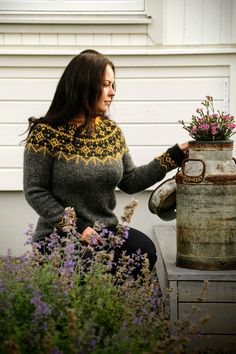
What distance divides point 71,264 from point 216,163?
1.11 metres

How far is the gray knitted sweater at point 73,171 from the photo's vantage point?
367cm

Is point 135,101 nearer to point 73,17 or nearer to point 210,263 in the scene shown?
point 73,17

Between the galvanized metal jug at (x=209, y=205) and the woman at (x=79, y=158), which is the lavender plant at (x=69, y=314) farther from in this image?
the woman at (x=79, y=158)

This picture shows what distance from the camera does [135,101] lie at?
523 centimetres

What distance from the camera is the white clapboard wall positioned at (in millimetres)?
5188

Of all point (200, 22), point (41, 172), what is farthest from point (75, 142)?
point (200, 22)

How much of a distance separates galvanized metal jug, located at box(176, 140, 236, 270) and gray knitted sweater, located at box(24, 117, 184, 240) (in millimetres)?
359

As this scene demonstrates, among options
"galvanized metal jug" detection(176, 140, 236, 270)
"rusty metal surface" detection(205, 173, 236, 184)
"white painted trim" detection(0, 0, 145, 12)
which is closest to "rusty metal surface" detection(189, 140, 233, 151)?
"galvanized metal jug" detection(176, 140, 236, 270)

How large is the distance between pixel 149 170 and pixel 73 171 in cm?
45

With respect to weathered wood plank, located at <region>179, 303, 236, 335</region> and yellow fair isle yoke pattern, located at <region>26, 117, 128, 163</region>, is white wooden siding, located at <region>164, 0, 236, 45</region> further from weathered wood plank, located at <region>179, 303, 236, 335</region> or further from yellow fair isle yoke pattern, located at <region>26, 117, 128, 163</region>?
weathered wood plank, located at <region>179, 303, 236, 335</region>

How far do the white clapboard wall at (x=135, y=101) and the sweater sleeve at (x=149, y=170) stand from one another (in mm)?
1155

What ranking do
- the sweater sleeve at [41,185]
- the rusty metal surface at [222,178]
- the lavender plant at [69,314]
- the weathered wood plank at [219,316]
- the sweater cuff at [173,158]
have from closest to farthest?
the lavender plant at [69,314] < the weathered wood plank at [219,316] < the rusty metal surface at [222,178] < the sweater sleeve at [41,185] < the sweater cuff at [173,158]

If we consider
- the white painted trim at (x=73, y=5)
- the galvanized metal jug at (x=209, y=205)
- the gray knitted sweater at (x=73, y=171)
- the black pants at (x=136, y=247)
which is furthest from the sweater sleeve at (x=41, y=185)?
the white painted trim at (x=73, y=5)

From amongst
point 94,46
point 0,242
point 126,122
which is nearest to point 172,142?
point 126,122
